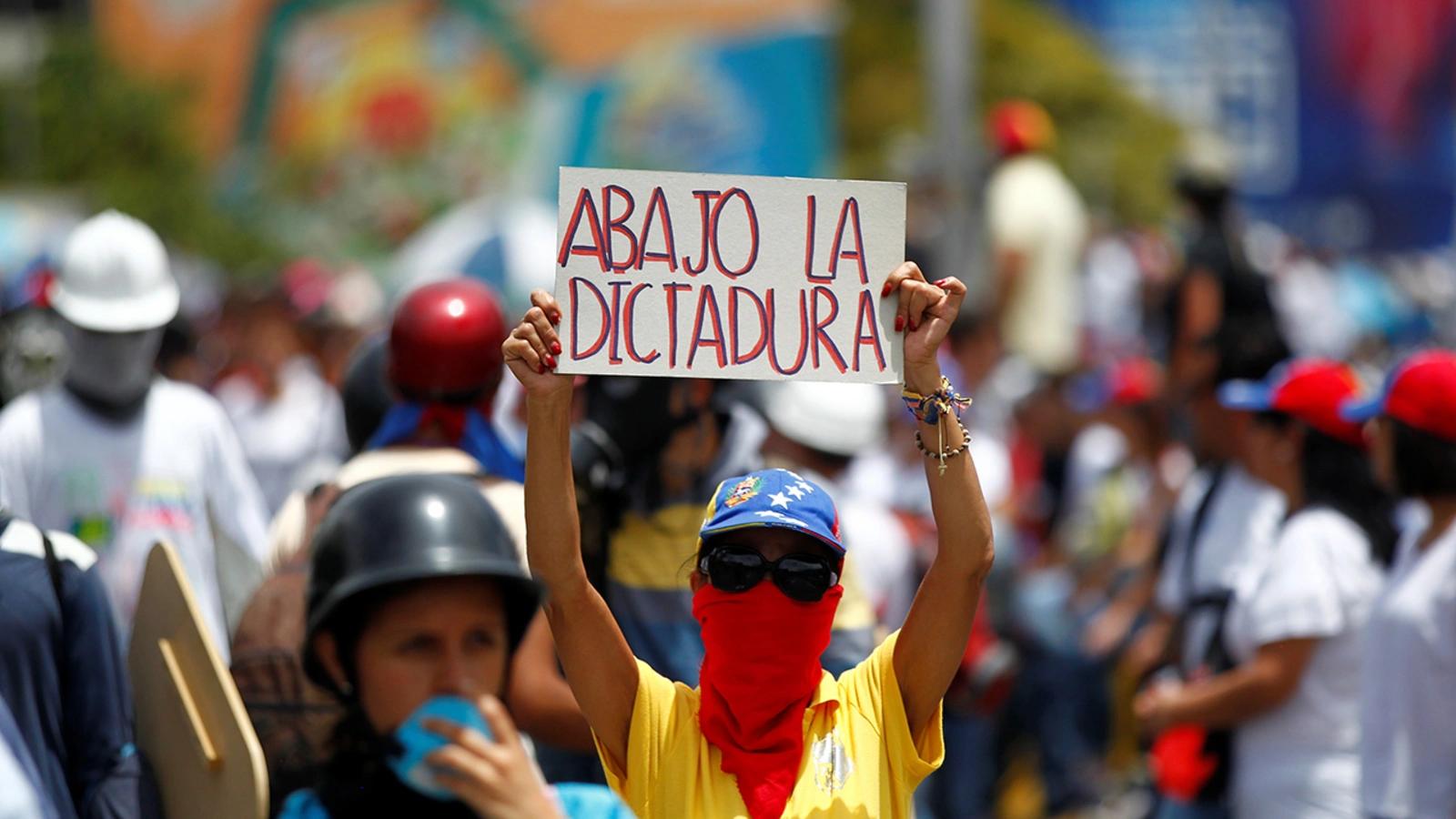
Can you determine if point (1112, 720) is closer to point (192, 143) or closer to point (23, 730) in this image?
point (23, 730)

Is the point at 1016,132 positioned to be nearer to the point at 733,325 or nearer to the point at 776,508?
the point at 733,325

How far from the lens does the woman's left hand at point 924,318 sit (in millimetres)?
3150

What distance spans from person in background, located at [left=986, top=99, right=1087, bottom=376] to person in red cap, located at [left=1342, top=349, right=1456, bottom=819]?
794cm

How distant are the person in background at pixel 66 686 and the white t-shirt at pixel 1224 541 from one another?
3.21m

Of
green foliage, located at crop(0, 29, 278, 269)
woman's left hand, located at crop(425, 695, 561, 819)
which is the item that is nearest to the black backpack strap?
woman's left hand, located at crop(425, 695, 561, 819)

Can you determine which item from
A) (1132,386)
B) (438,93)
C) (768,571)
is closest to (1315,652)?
(768,571)

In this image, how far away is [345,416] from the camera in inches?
202

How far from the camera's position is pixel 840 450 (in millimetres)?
6168

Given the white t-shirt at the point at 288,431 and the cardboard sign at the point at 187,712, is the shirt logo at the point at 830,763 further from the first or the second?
the white t-shirt at the point at 288,431

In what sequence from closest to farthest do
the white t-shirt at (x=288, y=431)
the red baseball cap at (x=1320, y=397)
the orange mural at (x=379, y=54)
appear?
the red baseball cap at (x=1320, y=397), the white t-shirt at (x=288, y=431), the orange mural at (x=379, y=54)

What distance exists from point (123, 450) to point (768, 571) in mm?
3032

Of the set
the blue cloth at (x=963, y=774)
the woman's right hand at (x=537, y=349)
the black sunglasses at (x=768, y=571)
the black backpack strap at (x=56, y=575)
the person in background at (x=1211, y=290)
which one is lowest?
the blue cloth at (x=963, y=774)

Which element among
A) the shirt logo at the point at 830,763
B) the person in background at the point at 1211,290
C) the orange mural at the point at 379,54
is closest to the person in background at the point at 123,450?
the shirt logo at the point at 830,763

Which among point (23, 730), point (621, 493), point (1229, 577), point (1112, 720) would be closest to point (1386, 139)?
point (1112, 720)
